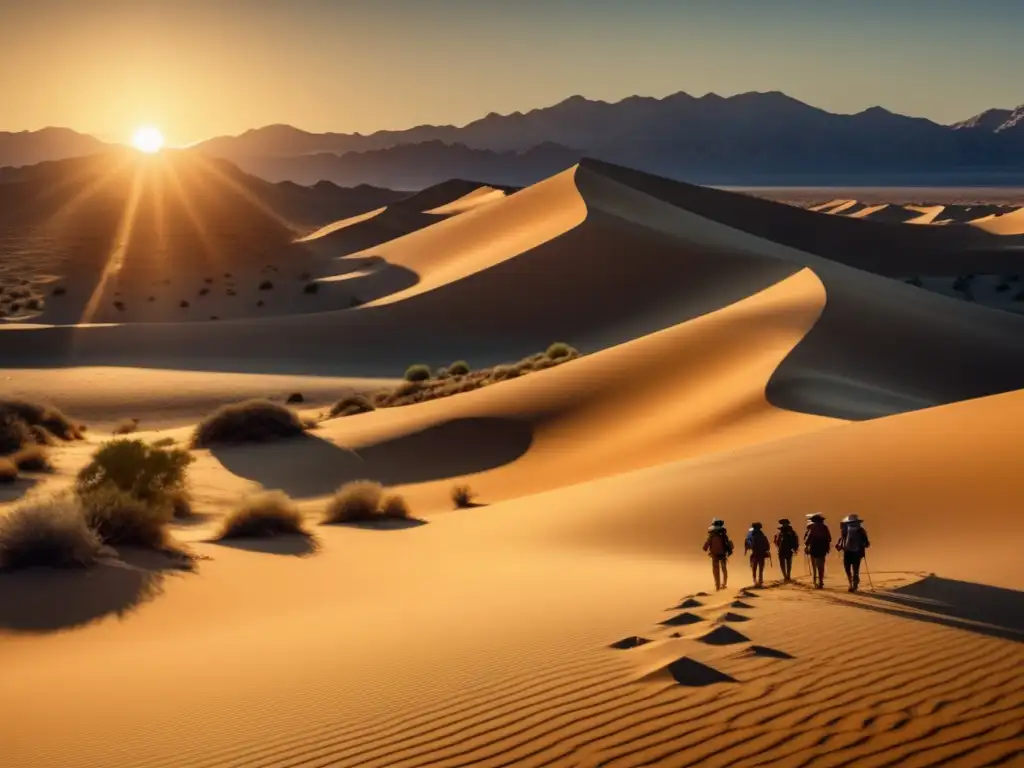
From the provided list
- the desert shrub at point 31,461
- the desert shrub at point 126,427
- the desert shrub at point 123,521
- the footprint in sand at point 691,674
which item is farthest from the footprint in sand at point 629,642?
the desert shrub at point 126,427

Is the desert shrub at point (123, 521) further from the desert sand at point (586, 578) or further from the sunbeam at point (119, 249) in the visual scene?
the sunbeam at point (119, 249)

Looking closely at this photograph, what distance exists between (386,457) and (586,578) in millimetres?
11999

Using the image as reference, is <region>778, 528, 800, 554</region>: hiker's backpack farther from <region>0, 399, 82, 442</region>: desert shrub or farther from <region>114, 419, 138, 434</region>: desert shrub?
<region>114, 419, 138, 434</region>: desert shrub

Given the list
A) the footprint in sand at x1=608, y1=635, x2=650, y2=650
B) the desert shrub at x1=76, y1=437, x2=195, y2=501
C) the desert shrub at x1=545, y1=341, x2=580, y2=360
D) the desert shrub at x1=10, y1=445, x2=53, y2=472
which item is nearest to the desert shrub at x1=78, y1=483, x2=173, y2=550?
the desert shrub at x1=76, y1=437, x2=195, y2=501

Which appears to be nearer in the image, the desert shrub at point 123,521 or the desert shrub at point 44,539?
the desert shrub at point 44,539

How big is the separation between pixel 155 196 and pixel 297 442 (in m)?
82.3

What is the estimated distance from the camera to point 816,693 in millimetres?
6855

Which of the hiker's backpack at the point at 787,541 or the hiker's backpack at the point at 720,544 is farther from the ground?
the hiker's backpack at the point at 720,544

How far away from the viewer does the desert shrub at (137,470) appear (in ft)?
54.4

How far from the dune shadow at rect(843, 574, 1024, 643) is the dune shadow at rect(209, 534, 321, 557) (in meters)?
6.53

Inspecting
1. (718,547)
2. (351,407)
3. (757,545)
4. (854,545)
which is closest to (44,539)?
(718,547)

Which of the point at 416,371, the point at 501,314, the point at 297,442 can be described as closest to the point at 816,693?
the point at 297,442

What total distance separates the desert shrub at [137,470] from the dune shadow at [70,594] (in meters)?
5.11

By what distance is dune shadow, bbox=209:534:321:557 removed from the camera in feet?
45.8
